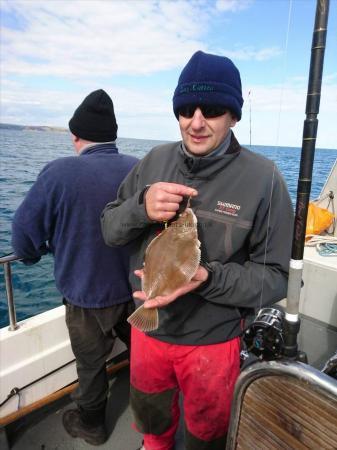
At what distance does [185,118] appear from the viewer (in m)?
2.10

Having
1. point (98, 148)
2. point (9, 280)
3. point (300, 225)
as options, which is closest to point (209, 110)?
point (300, 225)

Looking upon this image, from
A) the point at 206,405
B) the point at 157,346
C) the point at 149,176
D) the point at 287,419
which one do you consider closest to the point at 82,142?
the point at 149,176

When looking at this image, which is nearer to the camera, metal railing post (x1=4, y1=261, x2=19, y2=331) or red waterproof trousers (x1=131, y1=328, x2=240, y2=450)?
red waterproof trousers (x1=131, y1=328, x2=240, y2=450)

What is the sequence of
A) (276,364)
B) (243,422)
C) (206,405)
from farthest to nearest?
1. (206,405)
2. (243,422)
3. (276,364)

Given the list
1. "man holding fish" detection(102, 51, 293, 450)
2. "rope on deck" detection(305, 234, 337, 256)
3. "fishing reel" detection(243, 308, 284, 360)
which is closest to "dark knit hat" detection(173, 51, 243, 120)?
"man holding fish" detection(102, 51, 293, 450)

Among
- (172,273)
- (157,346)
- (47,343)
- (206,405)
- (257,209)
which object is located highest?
(257,209)

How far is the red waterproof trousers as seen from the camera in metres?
2.22

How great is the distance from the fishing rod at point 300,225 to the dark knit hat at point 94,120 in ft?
5.94

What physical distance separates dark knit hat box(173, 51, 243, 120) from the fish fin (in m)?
1.24

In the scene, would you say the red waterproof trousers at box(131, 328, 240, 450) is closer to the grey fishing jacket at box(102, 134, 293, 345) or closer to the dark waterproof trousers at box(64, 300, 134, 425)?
the grey fishing jacket at box(102, 134, 293, 345)

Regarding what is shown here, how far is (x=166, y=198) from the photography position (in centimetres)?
184

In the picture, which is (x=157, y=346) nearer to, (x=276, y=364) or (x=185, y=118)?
(x=276, y=364)

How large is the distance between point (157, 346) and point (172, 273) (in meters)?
0.65

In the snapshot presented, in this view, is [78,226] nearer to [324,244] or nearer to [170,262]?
[170,262]
